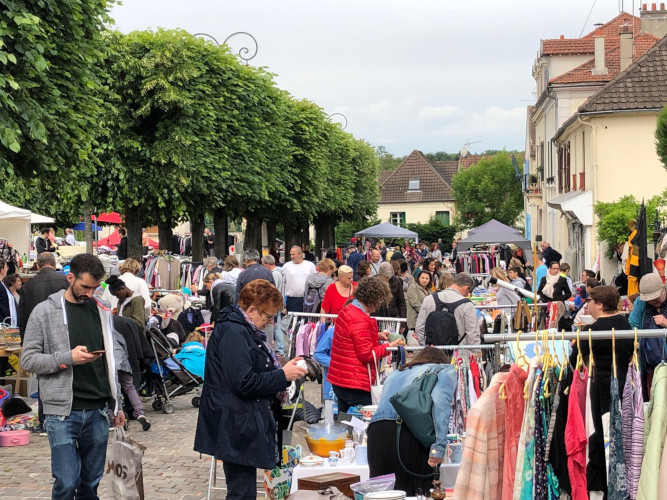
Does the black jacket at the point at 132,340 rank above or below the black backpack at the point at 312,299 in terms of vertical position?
below

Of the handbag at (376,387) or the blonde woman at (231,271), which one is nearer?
the handbag at (376,387)

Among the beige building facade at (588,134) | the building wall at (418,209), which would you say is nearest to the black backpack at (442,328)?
A: the beige building facade at (588,134)

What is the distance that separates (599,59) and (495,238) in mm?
11220

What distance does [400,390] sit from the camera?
6.32 metres

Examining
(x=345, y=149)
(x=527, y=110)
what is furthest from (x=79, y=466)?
(x=527, y=110)

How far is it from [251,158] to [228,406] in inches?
895

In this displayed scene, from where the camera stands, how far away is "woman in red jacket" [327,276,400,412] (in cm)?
820

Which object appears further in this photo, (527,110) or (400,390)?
(527,110)

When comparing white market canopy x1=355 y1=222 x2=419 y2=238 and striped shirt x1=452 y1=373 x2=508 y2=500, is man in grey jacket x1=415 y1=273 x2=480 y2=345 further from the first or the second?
white market canopy x1=355 y1=222 x2=419 y2=238

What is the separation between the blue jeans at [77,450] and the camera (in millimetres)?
6027

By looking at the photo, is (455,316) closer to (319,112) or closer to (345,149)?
(319,112)

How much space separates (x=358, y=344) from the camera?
8.20 metres

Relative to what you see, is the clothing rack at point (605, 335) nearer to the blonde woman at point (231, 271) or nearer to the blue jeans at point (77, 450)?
the blue jeans at point (77, 450)

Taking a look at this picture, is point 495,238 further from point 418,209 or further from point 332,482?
point 418,209
